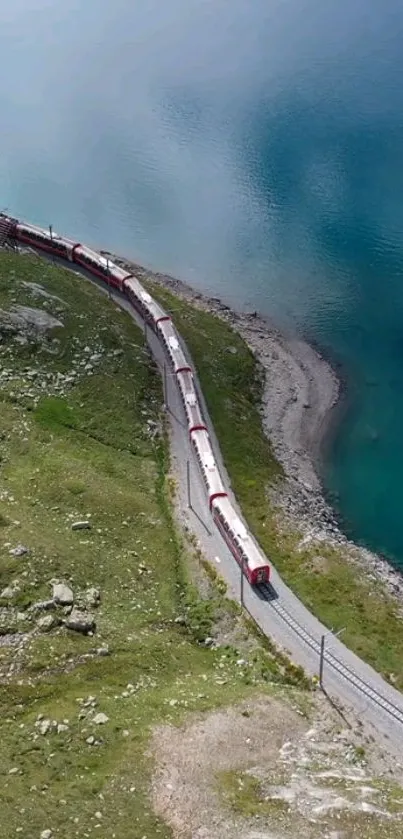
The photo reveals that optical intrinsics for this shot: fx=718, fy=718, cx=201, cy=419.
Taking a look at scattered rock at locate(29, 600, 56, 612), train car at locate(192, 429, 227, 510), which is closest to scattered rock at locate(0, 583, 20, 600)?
scattered rock at locate(29, 600, 56, 612)

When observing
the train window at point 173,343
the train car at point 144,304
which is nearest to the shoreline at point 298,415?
the train window at point 173,343

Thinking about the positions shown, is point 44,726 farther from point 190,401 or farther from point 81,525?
point 190,401

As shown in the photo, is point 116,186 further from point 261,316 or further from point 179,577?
point 179,577

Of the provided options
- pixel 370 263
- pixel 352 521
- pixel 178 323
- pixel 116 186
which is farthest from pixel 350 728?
pixel 116 186

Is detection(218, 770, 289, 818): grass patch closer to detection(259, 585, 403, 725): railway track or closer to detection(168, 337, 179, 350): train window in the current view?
detection(259, 585, 403, 725): railway track

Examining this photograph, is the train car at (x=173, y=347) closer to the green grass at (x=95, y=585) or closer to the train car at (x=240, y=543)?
the green grass at (x=95, y=585)
